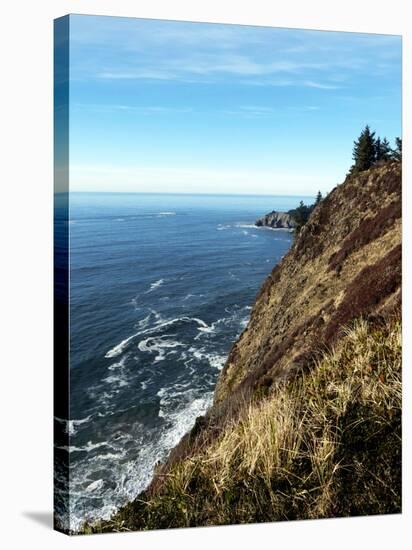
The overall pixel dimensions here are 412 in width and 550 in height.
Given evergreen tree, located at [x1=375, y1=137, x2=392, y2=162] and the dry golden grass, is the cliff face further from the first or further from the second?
the dry golden grass

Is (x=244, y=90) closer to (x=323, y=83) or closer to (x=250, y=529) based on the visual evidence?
(x=323, y=83)

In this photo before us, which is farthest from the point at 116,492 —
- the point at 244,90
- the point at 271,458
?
the point at 244,90

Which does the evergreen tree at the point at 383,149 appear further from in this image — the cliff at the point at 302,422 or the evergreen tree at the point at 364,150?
the cliff at the point at 302,422

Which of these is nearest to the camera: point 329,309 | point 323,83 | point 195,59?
point 195,59

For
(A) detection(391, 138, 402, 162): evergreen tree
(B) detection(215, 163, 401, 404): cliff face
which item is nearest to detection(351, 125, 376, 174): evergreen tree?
(A) detection(391, 138, 402, 162): evergreen tree

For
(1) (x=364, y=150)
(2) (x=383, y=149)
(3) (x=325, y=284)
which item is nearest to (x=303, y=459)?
(3) (x=325, y=284)
